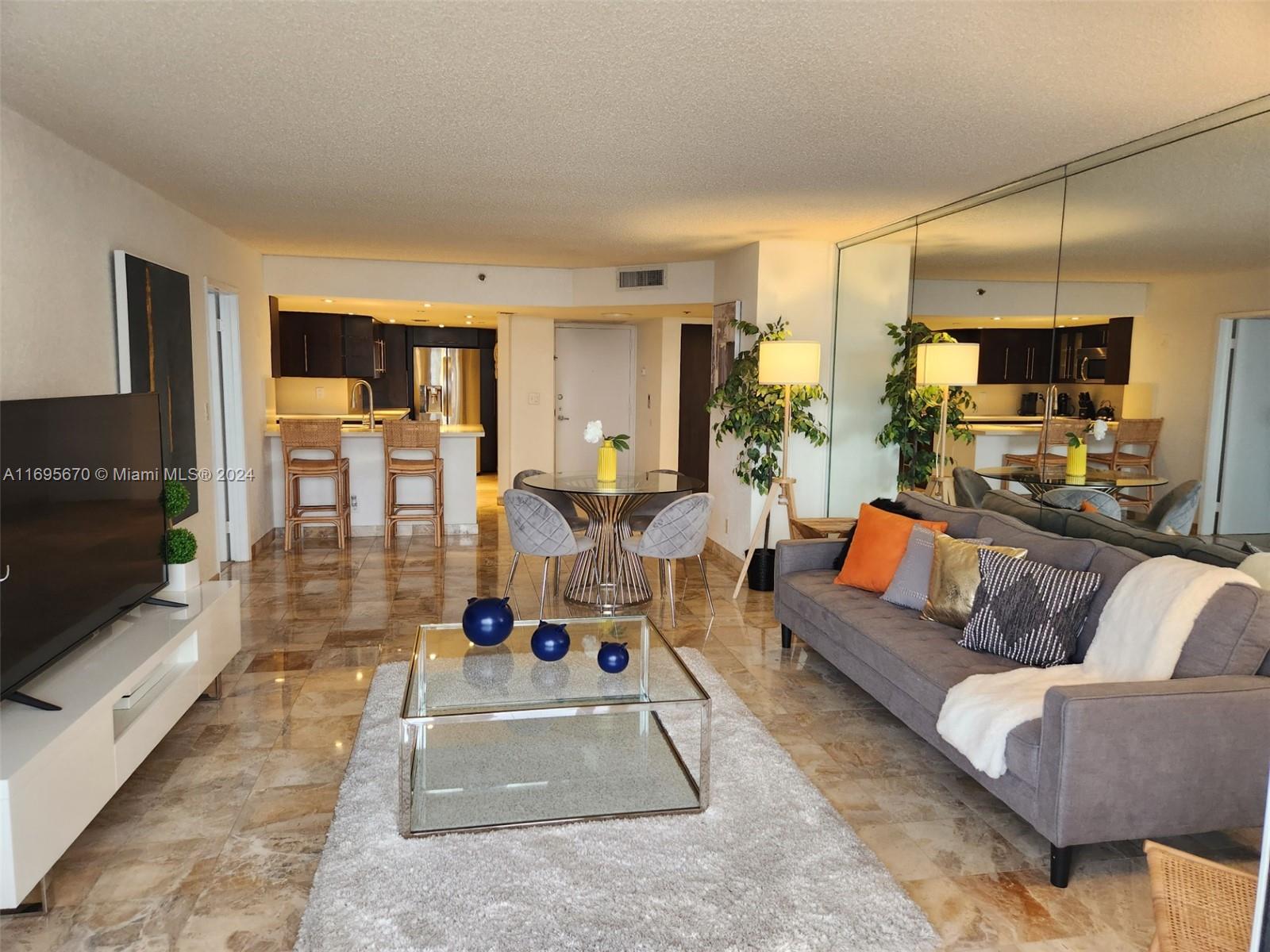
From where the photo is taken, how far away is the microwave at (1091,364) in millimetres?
3708

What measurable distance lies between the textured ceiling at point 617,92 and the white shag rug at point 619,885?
2320mm

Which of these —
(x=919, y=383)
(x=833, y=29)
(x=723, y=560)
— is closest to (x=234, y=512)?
(x=723, y=560)

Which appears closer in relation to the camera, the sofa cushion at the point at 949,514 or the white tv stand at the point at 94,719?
the white tv stand at the point at 94,719

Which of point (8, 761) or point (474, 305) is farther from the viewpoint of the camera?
point (474, 305)

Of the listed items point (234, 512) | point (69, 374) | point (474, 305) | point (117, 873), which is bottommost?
point (117, 873)

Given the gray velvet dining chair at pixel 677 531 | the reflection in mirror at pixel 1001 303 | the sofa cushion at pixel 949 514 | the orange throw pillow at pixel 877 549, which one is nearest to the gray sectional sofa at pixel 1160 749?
the orange throw pillow at pixel 877 549

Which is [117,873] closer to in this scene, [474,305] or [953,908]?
[953,908]

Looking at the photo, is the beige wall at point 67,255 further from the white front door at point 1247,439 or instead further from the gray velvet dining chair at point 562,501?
the white front door at point 1247,439

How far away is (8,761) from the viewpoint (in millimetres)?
2082

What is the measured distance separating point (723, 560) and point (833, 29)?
4.73 meters

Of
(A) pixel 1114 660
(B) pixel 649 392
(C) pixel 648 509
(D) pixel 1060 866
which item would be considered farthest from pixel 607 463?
(B) pixel 649 392

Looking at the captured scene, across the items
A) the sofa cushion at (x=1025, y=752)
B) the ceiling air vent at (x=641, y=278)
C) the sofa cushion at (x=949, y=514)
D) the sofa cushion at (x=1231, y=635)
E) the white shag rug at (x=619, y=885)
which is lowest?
the white shag rug at (x=619, y=885)

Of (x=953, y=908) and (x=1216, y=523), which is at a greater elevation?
(x=1216, y=523)

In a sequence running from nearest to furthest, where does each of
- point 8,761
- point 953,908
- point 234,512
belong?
1. point 8,761
2. point 953,908
3. point 234,512
